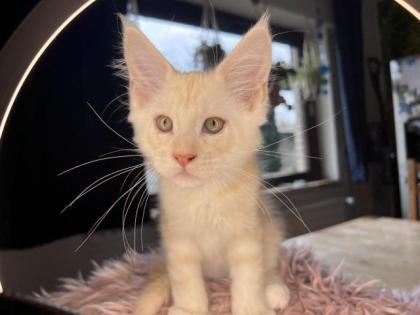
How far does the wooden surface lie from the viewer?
77cm

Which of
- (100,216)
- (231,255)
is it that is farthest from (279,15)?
(100,216)

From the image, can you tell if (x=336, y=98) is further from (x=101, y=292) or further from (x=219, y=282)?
(x=101, y=292)

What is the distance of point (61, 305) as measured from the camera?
946mm

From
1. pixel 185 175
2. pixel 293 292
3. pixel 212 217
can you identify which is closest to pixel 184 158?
pixel 185 175

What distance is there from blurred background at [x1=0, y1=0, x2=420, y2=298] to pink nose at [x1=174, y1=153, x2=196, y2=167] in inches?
8.2

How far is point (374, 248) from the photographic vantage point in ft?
2.64

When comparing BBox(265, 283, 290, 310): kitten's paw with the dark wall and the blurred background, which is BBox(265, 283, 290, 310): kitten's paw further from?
the dark wall

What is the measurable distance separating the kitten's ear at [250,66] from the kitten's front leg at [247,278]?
29 cm

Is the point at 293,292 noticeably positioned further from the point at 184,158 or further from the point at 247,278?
the point at 184,158

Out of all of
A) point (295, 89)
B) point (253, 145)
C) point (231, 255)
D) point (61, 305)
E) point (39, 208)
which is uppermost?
point (295, 89)

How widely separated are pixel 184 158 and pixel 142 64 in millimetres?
241

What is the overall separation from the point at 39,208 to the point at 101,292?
11.8 inches

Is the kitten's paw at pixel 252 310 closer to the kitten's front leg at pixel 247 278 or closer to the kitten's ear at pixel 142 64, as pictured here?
the kitten's front leg at pixel 247 278

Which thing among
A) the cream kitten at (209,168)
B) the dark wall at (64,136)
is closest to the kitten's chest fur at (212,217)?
the cream kitten at (209,168)
